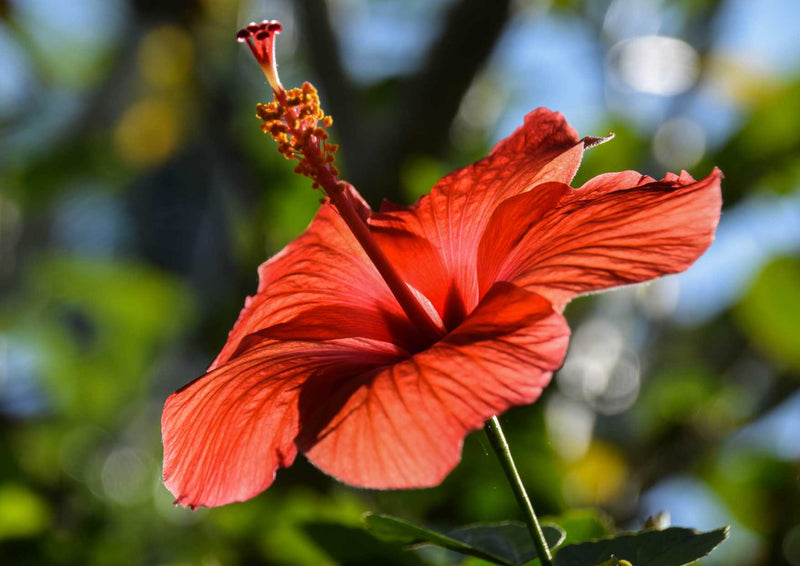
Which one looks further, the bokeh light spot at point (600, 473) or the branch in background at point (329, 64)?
the branch in background at point (329, 64)

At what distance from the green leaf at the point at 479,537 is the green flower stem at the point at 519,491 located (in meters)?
0.08

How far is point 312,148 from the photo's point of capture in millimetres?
1003

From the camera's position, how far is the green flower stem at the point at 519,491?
743 millimetres

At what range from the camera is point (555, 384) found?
225cm

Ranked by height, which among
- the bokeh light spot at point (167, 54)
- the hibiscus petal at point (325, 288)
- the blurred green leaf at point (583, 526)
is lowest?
the blurred green leaf at point (583, 526)

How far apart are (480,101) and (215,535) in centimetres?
183

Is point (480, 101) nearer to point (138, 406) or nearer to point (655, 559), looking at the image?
point (138, 406)

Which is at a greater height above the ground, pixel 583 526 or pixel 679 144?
pixel 679 144

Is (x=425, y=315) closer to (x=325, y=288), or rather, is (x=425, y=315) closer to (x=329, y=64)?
(x=325, y=288)

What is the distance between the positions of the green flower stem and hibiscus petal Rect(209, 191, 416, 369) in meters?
0.23

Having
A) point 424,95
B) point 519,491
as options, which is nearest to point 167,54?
point 424,95

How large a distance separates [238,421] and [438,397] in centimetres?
25

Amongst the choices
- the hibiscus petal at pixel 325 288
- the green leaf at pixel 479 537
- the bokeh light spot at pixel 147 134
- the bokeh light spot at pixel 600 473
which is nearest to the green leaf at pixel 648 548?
the green leaf at pixel 479 537

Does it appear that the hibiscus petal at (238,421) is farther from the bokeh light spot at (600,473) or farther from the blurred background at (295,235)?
the bokeh light spot at (600,473)
